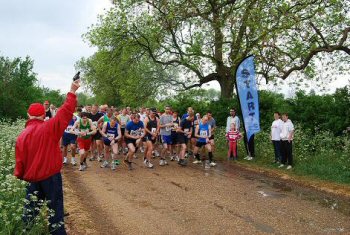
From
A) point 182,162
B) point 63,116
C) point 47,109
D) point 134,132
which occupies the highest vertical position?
point 47,109

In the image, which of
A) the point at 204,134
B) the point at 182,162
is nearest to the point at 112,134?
the point at 182,162

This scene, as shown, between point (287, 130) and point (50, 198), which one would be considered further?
point (287, 130)

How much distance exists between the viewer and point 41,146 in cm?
518

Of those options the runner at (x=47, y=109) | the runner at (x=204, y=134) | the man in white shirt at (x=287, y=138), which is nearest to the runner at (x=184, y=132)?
the runner at (x=204, y=134)

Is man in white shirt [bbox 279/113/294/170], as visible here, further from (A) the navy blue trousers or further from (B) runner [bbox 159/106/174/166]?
(A) the navy blue trousers

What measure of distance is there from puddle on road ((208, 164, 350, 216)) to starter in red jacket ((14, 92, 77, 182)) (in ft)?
20.3

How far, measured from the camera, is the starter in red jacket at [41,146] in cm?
517

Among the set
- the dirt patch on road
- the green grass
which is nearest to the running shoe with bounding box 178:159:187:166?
the dirt patch on road

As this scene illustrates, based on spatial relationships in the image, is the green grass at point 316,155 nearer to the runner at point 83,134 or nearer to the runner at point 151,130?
the runner at point 151,130

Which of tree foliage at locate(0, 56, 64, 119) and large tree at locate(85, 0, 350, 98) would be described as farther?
tree foliage at locate(0, 56, 64, 119)

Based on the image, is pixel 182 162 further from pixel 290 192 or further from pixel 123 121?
pixel 290 192

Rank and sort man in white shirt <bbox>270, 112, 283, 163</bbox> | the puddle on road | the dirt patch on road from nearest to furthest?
the dirt patch on road
the puddle on road
man in white shirt <bbox>270, 112, 283, 163</bbox>

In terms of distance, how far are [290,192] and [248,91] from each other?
237 inches

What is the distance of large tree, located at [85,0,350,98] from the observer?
17031 millimetres
